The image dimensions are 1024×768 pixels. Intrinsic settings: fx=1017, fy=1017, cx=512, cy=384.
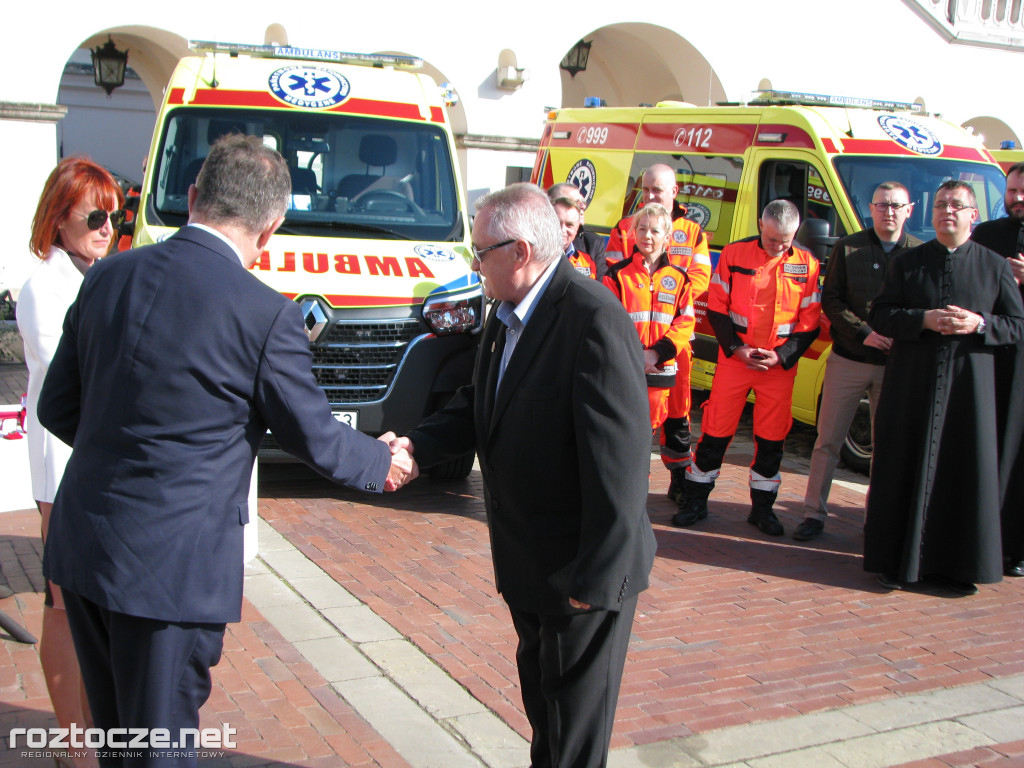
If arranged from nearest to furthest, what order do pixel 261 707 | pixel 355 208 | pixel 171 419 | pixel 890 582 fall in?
pixel 171 419 < pixel 261 707 < pixel 890 582 < pixel 355 208

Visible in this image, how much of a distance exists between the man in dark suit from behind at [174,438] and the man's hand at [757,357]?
398 centimetres

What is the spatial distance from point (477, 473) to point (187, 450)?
17.2ft

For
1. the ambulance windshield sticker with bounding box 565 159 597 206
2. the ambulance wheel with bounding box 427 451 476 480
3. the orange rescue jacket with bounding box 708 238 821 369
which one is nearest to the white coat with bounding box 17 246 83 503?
the ambulance wheel with bounding box 427 451 476 480

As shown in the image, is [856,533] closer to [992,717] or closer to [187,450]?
[992,717]

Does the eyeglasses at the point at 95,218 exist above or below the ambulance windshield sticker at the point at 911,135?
below

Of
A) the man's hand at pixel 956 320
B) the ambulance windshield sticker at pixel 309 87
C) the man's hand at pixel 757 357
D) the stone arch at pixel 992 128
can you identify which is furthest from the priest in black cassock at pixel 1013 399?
the stone arch at pixel 992 128

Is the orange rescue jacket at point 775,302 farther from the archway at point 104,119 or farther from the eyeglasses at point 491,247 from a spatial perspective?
the archway at point 104,119

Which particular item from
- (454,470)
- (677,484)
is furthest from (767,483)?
(454,470)

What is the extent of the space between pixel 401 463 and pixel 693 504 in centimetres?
361

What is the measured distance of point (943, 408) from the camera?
→ 5.32m

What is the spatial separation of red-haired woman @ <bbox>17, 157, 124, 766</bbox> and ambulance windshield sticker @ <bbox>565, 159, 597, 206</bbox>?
23.1 feet

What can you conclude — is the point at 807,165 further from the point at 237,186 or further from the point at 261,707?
the point at 237,186

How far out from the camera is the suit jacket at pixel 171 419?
7.64ft

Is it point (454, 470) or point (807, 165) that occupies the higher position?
point (807, 165)
